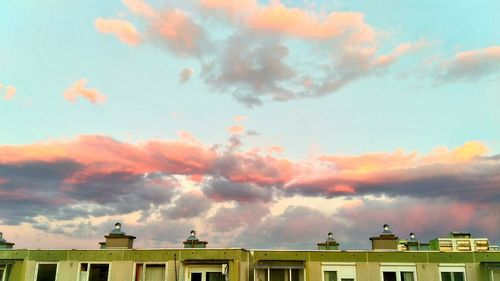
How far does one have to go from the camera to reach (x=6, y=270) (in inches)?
1398

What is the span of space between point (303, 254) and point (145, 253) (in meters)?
11.9

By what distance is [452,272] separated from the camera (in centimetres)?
3394

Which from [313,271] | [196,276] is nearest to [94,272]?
[196,276]

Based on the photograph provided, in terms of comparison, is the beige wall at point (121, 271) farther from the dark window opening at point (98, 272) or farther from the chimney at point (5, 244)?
the chimney at point (5, 244)

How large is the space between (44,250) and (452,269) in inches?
1228

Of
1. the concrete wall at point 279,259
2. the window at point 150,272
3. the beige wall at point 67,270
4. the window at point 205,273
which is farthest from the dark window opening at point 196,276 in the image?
the beige wall at point 67,270

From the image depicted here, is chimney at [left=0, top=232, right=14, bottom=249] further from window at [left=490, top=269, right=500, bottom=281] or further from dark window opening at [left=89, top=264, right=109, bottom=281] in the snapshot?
window at [left=490, top=269, right=500, bottom=281]

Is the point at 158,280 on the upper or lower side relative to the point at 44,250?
lower

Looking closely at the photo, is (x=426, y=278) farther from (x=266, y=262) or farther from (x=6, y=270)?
(x=6, y=270)

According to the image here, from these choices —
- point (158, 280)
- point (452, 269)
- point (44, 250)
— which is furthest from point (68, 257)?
point (452, 269)

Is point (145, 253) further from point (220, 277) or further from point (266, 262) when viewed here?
point (266, 262)

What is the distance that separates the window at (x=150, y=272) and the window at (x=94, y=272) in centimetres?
240

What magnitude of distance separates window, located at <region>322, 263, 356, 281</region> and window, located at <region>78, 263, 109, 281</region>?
16522mm

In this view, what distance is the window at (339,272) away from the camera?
34.2m
